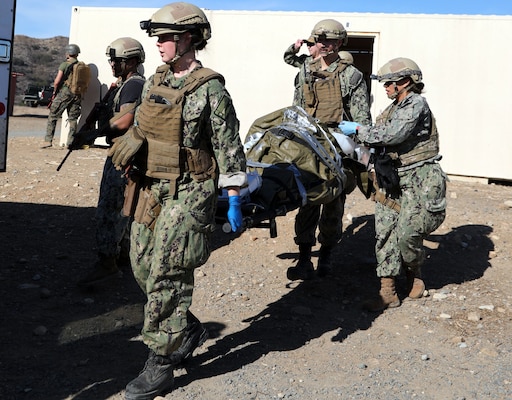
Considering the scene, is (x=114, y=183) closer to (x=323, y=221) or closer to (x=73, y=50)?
(x=323, y=221)

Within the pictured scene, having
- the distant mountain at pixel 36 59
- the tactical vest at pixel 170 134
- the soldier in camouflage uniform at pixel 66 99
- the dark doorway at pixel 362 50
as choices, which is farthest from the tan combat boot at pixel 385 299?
the distant mountain at pixel 36 59

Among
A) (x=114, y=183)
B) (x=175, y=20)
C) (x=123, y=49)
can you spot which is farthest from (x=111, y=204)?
(x=175, y=20)

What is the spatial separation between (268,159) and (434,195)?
1.29 metres

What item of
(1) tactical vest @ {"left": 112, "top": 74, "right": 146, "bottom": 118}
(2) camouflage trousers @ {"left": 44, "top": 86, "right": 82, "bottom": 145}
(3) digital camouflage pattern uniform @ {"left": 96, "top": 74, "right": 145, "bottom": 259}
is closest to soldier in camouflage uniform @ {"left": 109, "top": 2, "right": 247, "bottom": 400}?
(1) tactical vest @ {"left": 112, "top": 74, "right": 146, "bottom": 118}

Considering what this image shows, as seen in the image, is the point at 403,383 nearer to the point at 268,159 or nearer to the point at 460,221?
the point at 268,159

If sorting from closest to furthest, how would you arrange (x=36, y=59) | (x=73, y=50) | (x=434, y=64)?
(x=434, y=64)
(x=73, y=50)
(x=36, y=59)

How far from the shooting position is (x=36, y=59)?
43.1 m

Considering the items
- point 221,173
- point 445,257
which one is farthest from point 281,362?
point 445,257

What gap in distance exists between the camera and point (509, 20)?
419 inches

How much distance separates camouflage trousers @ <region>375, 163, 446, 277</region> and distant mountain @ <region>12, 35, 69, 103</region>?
31539 millimetres

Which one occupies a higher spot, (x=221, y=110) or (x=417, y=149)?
(x=221, y=110)

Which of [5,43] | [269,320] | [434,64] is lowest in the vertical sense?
[269,320]

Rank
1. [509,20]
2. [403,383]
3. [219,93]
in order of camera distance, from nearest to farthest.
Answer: [219,93] → [403,383] → [509,20]

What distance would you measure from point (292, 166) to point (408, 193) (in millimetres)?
1029
